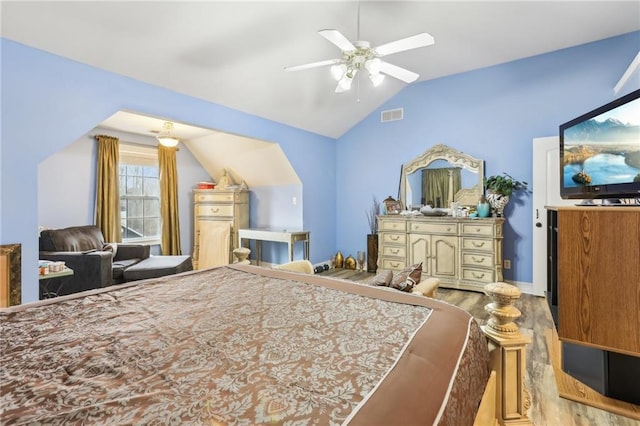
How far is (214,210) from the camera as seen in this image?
545 centimetres

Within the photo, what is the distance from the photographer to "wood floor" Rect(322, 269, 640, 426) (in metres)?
1.69

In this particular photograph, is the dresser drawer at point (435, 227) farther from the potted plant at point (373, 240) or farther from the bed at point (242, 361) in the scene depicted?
the bed at point (242, 361)

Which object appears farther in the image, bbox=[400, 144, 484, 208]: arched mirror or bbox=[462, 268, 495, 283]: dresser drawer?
bbox=[400, 144, 484, 208]: arched mirror

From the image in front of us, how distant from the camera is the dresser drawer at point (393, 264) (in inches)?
180

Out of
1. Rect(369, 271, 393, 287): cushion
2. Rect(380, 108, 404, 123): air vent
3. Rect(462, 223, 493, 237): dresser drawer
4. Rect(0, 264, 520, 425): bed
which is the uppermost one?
Rect(380, 108, 404, 123): air vent

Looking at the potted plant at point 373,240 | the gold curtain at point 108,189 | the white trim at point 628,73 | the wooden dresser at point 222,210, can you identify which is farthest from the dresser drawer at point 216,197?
the white trim at point 628,73

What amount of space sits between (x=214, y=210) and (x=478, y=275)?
4.27 m

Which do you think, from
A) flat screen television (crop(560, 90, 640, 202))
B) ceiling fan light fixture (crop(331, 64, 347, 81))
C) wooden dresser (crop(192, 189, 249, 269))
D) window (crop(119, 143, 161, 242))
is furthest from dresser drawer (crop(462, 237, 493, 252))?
window (crop(119, 143, 161, 242))

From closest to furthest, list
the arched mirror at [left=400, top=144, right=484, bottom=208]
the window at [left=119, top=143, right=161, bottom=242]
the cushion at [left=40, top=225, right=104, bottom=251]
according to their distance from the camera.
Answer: the cushion at [left=40, top=225, right=104, bottom=251] → the arched mirror at [left=400, top=144, right=484, bottom=208] → the window at [left=119, top=143, right=161, bottom=242]

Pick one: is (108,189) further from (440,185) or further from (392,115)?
(440,185)

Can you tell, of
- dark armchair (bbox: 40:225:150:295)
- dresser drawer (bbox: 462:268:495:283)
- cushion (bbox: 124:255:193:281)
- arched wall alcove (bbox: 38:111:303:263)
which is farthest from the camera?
arched wall alcove (bbox: 38:111:303:263)

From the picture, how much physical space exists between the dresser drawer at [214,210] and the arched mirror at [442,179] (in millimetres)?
2941

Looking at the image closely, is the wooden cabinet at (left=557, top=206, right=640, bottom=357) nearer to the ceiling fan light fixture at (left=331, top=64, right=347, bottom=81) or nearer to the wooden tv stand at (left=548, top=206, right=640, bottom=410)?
the wooden tv stand at (left=548, top=206, right=640, bottom=410)

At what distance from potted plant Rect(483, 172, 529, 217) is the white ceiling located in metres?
1.60
